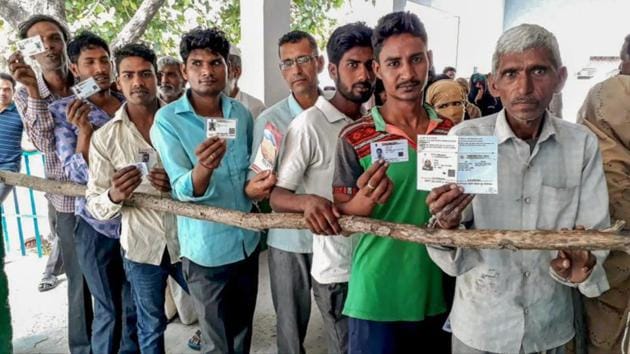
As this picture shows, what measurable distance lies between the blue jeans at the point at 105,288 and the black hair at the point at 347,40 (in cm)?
159

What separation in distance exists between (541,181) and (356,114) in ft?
3.12

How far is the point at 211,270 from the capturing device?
7.49ft

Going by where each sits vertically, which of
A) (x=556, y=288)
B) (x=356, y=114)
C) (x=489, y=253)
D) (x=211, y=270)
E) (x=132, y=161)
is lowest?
(x=211, y=270)

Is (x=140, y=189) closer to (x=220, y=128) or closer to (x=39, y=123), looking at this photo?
(x=39, y=123)

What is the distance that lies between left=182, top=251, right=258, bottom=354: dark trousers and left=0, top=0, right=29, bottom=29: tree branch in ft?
13.0

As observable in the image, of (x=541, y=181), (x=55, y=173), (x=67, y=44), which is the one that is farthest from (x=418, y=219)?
(x=67, y=44)

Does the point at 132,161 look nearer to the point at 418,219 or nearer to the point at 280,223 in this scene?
the point at 280,223

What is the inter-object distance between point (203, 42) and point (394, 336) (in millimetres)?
1627

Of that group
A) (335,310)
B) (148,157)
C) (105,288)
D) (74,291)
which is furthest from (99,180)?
(335,310)

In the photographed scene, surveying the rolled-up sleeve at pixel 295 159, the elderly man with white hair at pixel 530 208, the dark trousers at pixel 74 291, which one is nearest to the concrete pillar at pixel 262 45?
the dark trousers at pixel 74 291

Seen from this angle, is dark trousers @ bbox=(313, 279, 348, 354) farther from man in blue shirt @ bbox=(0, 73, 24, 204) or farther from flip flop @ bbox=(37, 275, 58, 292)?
flip flop @ bbox=(37, 275, 58, 292)

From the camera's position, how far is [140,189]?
8.15 ft

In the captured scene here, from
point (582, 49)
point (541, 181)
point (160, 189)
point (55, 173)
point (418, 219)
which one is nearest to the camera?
point (541, 181)

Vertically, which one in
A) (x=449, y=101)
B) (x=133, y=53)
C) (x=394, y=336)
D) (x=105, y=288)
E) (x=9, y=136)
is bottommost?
(x=105, y=288)
